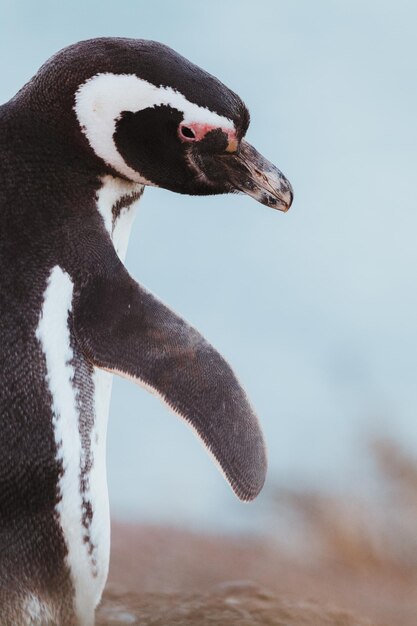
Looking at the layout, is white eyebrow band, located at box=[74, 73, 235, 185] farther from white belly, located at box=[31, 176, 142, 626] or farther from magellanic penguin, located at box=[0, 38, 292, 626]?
white belly, located at box=[31, 176, 142, 626]

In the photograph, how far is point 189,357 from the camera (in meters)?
3.32

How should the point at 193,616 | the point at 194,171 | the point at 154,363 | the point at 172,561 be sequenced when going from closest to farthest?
the point at 154,363 → the point at 194,171 → the point at 193,616 → the point at 172,561

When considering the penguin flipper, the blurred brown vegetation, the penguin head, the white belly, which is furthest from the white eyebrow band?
the blurred brown vegetation

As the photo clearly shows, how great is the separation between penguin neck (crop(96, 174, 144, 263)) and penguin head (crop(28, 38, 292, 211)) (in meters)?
0.05

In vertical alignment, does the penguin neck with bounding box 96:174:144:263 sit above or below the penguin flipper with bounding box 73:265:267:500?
above

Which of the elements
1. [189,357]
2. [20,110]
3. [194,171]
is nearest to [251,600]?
[189,357]

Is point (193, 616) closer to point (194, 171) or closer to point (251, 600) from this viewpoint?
point (251, 600)

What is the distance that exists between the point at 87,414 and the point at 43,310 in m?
0.32

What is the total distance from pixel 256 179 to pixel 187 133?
0.88 ft

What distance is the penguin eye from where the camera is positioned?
341 centimetres

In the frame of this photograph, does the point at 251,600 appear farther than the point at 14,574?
Yes

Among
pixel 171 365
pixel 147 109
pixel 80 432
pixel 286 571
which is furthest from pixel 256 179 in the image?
pixel 286 571

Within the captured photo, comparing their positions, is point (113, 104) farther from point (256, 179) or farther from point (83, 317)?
point (83, 317)

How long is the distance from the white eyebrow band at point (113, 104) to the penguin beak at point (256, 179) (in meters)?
0.17
